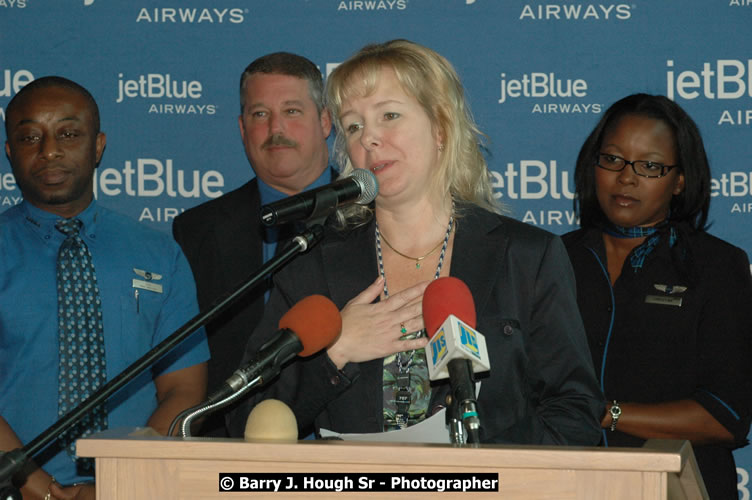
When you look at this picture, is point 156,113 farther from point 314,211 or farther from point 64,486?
point 314,211

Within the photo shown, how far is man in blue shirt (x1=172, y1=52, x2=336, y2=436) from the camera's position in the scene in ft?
12.3

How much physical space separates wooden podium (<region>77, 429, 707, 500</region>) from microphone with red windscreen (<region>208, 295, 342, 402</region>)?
4.8 inches

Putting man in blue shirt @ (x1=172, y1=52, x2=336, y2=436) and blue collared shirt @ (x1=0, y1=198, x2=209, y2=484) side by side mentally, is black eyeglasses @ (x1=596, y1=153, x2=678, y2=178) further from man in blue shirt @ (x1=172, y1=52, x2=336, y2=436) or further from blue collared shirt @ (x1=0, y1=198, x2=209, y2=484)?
blue collared shirt @ (x1=0, y1=198, x2=209, y2=484)

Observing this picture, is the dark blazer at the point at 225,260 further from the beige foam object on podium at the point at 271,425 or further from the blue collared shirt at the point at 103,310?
the beige foam object on podium at the point at 271,425

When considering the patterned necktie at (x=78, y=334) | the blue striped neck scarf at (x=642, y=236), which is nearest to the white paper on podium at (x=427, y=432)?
the patterned necktie at (x=78, y=334)

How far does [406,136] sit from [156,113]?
200 centimetres

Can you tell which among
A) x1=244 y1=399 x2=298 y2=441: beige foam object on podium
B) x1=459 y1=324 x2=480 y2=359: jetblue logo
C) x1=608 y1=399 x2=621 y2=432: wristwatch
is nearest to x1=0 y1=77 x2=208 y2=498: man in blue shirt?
x1=608 y1=399 x2=621 y2=432: wristwatch

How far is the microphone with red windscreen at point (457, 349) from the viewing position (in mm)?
1556

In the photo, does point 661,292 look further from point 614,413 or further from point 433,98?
point 433,98

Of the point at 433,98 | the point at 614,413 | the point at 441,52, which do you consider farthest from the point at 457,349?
the point at 441,52

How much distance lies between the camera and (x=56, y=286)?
335 cm

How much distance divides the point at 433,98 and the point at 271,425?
3.91ft

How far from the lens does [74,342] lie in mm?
3289

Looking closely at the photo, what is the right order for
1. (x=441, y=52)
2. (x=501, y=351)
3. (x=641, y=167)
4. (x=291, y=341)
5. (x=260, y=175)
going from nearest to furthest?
(x=291, y=341) → (x=501, y=351) → (x=641, y=167) → (x=260, y=175) → (x=441, y=52)
